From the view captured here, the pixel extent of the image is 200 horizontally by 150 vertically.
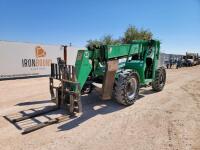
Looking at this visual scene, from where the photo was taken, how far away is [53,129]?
15.6ft

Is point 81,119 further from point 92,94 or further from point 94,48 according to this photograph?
point 92,94

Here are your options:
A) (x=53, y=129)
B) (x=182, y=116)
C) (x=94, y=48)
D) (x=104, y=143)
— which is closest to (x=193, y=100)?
(x=182, y=116)

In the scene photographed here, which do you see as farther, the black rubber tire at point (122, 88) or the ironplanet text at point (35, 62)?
the ironplanet text at point (35, 62)

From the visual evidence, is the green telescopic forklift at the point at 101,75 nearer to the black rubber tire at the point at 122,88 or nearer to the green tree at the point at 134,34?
the black rubber tire at the point at 122,88

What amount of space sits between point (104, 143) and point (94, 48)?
330 centimetres

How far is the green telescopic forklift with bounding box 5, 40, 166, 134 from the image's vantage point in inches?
220

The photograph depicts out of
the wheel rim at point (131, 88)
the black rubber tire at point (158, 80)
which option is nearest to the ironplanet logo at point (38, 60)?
the black rubber tire at point (158, 80)

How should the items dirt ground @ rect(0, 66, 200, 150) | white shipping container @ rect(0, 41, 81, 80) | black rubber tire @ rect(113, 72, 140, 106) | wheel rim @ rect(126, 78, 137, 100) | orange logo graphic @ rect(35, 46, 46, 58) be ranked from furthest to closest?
orange logo graphic @ rect(35, 46, 46, 58), white shipping container @ rect(0, 41, 81, 80), wheel rim @ rect(126, 78, 137, 100), black rubber tire @ rect(113, 72, 140, 106), dirt ground @ rect(0, 66, 200, 150)

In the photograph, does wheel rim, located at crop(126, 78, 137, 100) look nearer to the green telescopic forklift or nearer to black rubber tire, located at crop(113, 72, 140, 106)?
the green telescopic forklift

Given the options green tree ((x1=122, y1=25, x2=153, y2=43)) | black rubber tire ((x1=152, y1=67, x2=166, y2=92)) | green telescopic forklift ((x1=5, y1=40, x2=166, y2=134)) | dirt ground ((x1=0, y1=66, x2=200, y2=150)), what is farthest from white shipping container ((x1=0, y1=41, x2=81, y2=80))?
green tree ((x1=122, y1=25, x2=153, y2=43))

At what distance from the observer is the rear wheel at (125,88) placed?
21.0 feet

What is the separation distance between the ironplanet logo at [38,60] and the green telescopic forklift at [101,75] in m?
9.19

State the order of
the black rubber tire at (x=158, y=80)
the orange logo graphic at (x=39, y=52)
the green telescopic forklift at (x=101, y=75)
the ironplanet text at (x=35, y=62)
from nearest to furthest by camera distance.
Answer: the green telescopic forklift at (x=101, y=75) < the black rubber tire at (x=158, y=80) < the ironplanet text at (x=35, y=62) < the orange logo graphic at (x=39, y=52)

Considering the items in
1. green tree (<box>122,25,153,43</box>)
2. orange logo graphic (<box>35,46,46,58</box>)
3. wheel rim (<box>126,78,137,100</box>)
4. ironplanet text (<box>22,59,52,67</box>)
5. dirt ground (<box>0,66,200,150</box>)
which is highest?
green tree (<box>122,25,153,43</box>)
